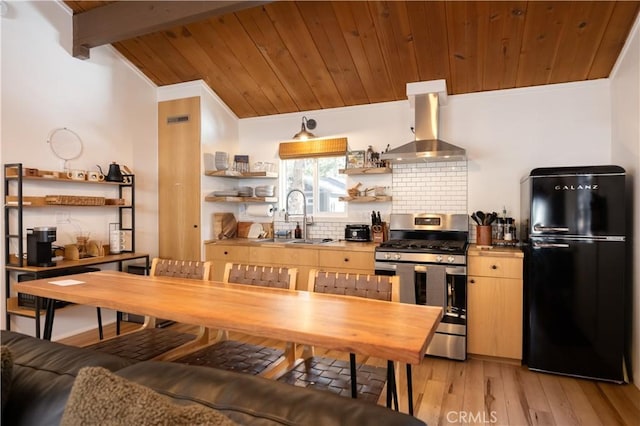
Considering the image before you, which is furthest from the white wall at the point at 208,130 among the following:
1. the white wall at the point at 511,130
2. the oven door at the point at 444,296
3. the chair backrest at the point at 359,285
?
the chair backrest at the point at 359,285

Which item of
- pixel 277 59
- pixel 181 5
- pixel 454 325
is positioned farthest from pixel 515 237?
pixel 181 5

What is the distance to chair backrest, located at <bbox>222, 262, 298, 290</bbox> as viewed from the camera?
210 cm

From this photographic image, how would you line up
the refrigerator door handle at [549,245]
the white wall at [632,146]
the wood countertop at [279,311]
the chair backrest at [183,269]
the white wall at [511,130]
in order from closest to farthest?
the wood countertop at [279,311]
the chair backrest at [183,269]
the white wall at [632,146]
the refrigerator door handle at [549,245]
the white wall at [511,130]

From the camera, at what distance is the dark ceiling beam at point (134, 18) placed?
2789 mm

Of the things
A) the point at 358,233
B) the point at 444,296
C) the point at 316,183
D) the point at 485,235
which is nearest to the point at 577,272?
the point at 485,235

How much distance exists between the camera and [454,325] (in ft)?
9.85

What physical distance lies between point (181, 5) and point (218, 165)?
67.3 inches

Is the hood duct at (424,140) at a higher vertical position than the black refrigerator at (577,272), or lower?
higher

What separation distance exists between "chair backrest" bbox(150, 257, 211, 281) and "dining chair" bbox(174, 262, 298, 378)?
173 millimetres

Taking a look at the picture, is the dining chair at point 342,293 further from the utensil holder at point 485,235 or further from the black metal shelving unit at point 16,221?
the black metal shelving unit at point 16,221

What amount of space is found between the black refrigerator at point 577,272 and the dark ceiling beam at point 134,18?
104 inches

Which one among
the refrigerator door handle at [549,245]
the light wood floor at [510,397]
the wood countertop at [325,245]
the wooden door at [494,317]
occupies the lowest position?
the light wood floor at [510,397]

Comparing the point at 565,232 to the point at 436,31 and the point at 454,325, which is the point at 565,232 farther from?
the point at 436,31

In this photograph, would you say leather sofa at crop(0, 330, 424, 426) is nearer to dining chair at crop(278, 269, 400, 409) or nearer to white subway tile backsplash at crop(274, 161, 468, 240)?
dining chair at crop(278, 269, 400, 409)
